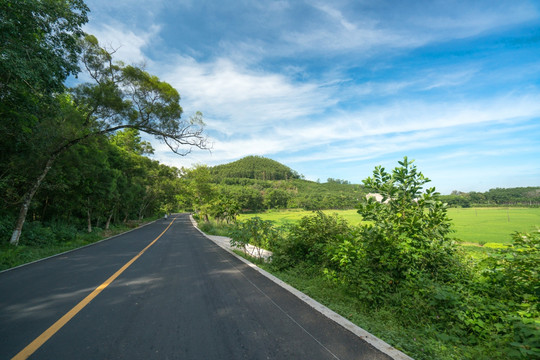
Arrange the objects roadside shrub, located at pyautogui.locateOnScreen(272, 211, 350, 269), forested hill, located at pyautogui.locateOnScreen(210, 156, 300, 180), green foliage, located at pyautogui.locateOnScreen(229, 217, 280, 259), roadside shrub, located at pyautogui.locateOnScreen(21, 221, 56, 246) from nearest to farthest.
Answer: roadside shrub, located at pyautogui.locateOnScreen(272, 211, 350, 269) < green foliage, located at pyautogui.locateOnScreen(229, 217, 280, 259) < roadside shrub, located at pyautogui.locateOnScreen(21, 221, 56, 246) < forested hill, located at pyautogui.locateOnScreen(210, 156, 300, 180)

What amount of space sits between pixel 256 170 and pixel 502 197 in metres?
124

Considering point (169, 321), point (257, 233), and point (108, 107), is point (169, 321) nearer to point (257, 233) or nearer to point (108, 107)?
point (257, 233)

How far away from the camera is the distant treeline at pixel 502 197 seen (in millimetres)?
75312

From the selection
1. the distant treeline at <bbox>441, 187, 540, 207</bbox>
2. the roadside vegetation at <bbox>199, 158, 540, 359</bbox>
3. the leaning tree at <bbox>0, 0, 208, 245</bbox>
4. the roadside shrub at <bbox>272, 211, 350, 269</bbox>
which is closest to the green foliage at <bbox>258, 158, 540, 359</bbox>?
the roadside vegetation at <bbox>199, 158, 540, 359</bbox>

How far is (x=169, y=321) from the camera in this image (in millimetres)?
3227

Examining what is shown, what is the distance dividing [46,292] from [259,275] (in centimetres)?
430

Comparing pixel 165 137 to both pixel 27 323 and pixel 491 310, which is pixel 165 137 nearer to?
pixel 27 323

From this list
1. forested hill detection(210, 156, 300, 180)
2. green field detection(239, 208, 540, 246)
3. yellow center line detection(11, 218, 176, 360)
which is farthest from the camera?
forested hill detection(210, 156, 300, 180)

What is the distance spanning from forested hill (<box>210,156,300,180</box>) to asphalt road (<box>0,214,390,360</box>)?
134 m

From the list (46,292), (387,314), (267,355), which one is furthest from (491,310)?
(46,292)

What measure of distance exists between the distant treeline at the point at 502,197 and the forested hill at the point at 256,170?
10433 centimetres

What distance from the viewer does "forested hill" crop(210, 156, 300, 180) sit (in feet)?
486

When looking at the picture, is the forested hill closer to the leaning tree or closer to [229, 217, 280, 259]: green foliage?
the leaning tree


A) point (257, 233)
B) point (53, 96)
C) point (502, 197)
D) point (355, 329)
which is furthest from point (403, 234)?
point (502, 197)
